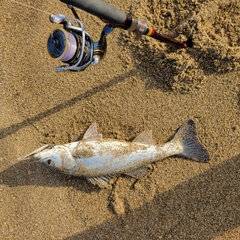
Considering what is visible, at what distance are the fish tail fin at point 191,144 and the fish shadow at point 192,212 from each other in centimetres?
22

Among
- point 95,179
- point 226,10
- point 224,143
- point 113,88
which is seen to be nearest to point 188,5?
point 226,10

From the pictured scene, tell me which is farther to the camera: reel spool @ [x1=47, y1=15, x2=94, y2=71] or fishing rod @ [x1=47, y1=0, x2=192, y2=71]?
reel spool @ [x1=47, y1=15, x2=94, y2=71]

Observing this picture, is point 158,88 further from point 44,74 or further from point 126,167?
point 44,74

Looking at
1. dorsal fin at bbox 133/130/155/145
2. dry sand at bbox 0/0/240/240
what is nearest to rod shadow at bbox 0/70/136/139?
dry sand at bbox 0/0/240/240

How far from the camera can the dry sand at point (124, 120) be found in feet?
10.1

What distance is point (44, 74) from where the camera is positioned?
329 centimetres

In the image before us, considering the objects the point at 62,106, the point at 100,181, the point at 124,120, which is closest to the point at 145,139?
the point at 124,120

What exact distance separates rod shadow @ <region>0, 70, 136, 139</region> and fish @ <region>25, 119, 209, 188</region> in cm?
43

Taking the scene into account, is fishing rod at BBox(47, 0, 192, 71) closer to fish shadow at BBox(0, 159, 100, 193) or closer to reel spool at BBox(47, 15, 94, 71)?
reel spool at BBox(47, 15, 94, 71)

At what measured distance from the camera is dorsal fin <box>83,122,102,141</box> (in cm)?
318

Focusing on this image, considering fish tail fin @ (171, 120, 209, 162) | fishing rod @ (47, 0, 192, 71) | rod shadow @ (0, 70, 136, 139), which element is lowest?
fish tail fin @ (171, 120, 209, 162)

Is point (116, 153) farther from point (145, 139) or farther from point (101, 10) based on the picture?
point (101, 10)

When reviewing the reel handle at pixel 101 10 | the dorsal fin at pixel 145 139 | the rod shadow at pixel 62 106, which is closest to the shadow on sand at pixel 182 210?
the rod shadow at pixel 62 106

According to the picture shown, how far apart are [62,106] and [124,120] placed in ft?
2.65
